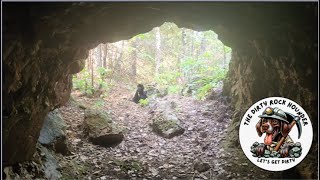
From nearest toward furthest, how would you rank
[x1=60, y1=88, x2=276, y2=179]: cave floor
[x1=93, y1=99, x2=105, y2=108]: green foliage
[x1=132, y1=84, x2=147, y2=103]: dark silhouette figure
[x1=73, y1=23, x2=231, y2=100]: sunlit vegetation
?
[x1=60, y1=88, x2=276, y2=179]: cave floor
[x1=93, y1=99, x2=105, y2=108]: green foliage
[x1=73, y1=23, x2=231, y2=100]: sunlit vegetation
[x1=132, y1=84, x2=147, y2=103]: dark silhouette figure

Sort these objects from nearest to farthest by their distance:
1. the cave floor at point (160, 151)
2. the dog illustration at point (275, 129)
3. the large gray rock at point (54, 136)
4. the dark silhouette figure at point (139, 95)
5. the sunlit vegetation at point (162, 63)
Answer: the dog illustration at point (275, 129), the cave floor at point (160, 151), the large gray rock at point (54, 136), the sunlit vegetation at point (162, 63), the dark silhouette figure at point (139, 95)

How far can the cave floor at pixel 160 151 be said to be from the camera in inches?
280

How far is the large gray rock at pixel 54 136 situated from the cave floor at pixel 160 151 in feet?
1.01

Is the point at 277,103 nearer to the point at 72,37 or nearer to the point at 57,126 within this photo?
the point at 72,37

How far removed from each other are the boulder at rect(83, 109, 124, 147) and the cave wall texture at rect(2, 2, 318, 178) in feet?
6.03

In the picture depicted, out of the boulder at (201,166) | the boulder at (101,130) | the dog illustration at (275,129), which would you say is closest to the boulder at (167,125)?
the boulder at (101,130)

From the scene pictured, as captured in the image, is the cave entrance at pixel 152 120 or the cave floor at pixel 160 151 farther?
the cave entrance at pixel 152 120

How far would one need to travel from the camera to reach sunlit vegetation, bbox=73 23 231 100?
13734mm

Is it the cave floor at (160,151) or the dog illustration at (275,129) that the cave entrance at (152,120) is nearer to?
the cave floor at (160,151)

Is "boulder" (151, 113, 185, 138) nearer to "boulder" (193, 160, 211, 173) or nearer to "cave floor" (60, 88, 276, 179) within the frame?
"cave floor" (60, 88, 276, 179)

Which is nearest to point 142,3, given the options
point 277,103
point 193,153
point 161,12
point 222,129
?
point 161,12

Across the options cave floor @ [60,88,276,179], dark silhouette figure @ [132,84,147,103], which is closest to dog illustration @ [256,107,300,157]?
cave floor @ [60,88,276,179]

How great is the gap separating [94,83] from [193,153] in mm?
7528

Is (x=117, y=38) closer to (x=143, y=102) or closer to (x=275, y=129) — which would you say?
(x=275, y=129)
